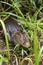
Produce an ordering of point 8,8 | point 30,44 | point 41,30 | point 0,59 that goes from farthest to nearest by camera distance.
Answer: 1. point 8,8
2. point 41,30
3. point 30,44
4. point 0,59

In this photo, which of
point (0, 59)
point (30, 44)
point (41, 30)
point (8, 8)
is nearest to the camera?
point (0, 59)

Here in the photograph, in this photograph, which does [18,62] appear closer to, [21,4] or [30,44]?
[30,44]

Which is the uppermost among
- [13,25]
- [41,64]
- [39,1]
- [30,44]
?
[39,1]

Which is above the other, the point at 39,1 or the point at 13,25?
the point at 39,1

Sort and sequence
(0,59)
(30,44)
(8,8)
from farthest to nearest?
(8,8), (30,44), (0,59)

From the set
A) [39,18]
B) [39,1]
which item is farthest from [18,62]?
[39,1]

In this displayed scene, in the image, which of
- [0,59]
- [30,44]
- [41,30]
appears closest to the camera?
[0,59]

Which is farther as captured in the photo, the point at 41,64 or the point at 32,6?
the point at 32,6

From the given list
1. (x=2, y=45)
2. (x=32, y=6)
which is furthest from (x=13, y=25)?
(x=32, y=6)

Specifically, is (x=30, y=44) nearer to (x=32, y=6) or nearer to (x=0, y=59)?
(x=0, y=59)
